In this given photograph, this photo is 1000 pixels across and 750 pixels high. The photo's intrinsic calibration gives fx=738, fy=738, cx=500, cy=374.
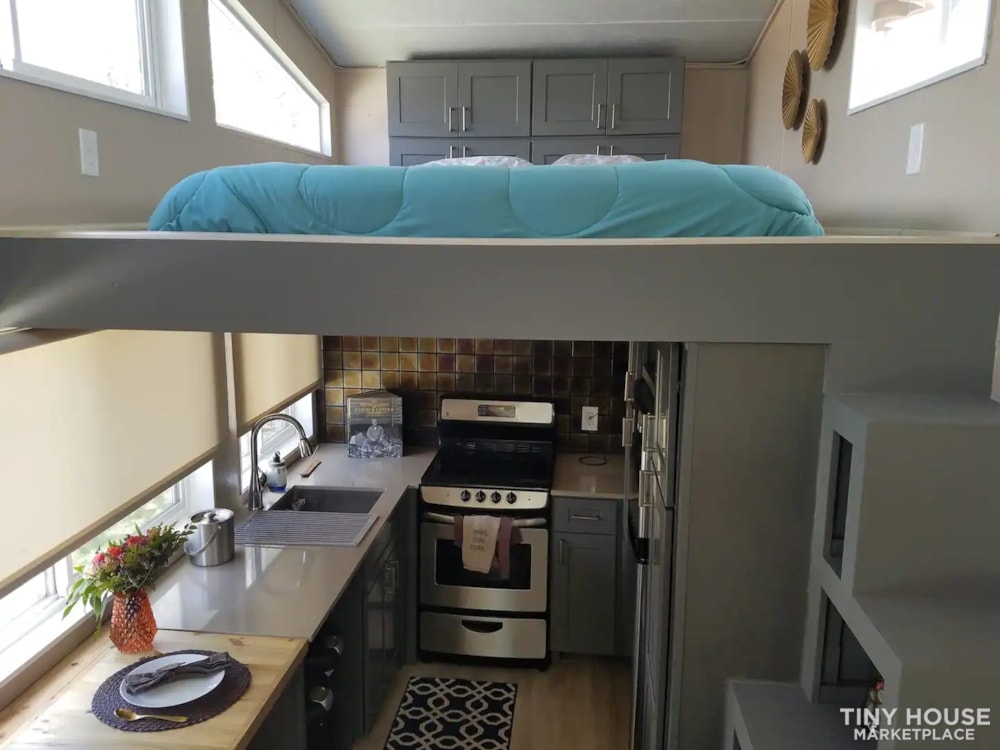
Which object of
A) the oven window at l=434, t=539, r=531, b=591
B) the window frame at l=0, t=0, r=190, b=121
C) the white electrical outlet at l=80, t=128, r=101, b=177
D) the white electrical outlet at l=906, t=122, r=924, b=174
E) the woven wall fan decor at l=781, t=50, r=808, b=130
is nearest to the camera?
the white electrical outlet at l=906, t=122, r=924, b=174

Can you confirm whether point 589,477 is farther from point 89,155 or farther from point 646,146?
point 89,155

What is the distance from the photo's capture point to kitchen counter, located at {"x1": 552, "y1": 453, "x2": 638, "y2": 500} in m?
3.09

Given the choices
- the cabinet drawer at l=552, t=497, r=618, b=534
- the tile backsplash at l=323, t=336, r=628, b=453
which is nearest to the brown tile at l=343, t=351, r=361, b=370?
the tile backsplash at l=323, t=336, r=628, b=453

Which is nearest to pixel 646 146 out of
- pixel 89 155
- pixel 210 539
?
pixel 89 155

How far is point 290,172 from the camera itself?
163 cm

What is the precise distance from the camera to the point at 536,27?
3.77 metres

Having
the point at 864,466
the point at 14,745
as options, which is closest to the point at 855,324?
the point at 864,466

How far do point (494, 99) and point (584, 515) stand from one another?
2327mm

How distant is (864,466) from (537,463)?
7.12 feet

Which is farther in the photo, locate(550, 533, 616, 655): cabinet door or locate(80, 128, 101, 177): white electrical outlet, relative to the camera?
locate(550, 533, 616, 655): cabinet door

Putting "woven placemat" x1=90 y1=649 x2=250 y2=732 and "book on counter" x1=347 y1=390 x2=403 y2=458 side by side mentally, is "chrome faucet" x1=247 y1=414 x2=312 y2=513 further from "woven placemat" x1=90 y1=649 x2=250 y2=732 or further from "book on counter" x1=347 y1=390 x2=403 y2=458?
"woven placemat" x1=90 y1=649 x2=250 y2=732

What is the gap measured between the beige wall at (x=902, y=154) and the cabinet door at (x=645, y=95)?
0.64 m

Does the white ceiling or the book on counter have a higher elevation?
the white ceiling

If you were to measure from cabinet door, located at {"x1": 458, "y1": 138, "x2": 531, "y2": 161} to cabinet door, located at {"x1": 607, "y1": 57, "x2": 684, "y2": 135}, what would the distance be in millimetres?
466
